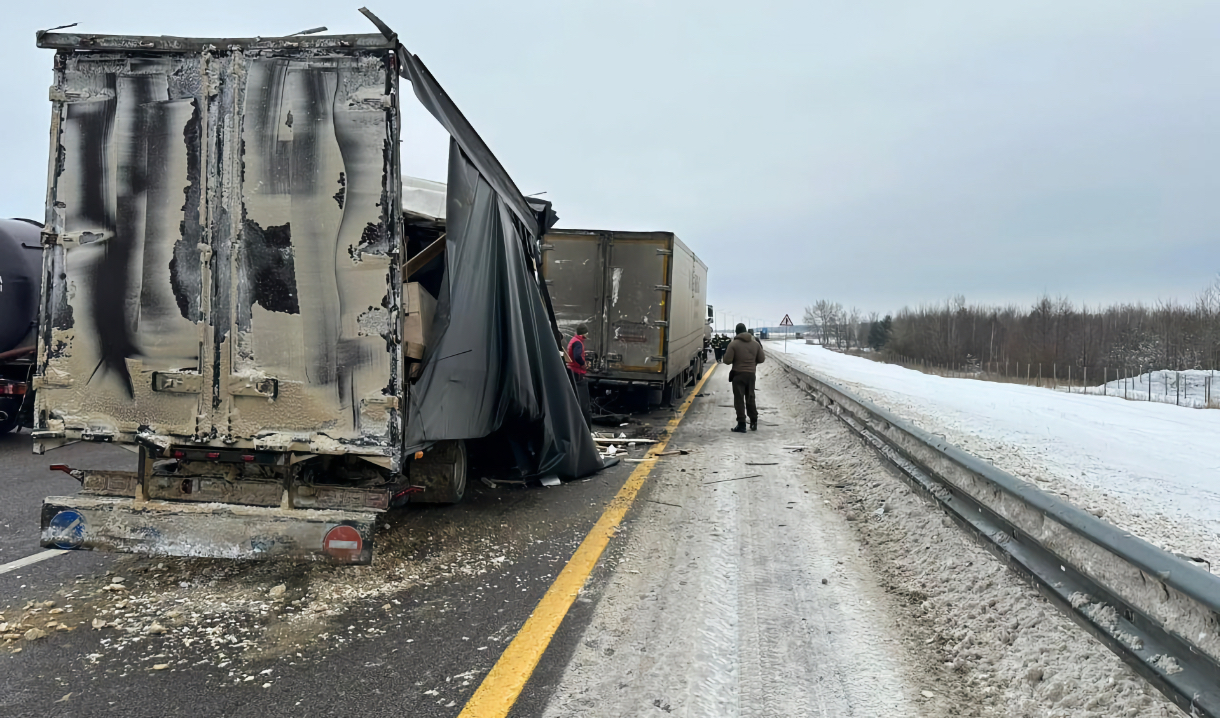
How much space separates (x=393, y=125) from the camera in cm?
386

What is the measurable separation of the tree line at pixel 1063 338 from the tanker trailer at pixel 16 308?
44978 millimetres

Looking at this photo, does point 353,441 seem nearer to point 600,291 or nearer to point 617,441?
point 617,441

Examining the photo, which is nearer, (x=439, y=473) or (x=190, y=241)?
(x=190, y=241)

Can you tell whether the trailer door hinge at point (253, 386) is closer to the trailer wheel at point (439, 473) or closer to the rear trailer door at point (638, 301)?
the trailer wheel at point (439, 473)

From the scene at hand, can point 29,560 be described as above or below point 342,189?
below

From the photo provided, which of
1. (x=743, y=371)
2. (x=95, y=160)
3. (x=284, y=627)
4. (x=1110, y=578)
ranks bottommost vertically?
(x=284, y=627)

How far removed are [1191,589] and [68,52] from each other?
5.76 m

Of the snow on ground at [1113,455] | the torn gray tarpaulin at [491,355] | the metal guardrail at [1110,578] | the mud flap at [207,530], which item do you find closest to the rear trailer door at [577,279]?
the torn gray tarpaulin at [491,355]

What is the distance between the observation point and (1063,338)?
53.8 meters

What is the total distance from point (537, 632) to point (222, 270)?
8.68 ft

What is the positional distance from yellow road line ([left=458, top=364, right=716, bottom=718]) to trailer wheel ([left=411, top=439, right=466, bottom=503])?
1.19m

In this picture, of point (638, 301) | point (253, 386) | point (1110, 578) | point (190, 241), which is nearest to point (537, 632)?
point (253, 386)

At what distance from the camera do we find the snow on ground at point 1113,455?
18.0 ft

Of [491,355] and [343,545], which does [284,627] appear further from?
[491,355]
